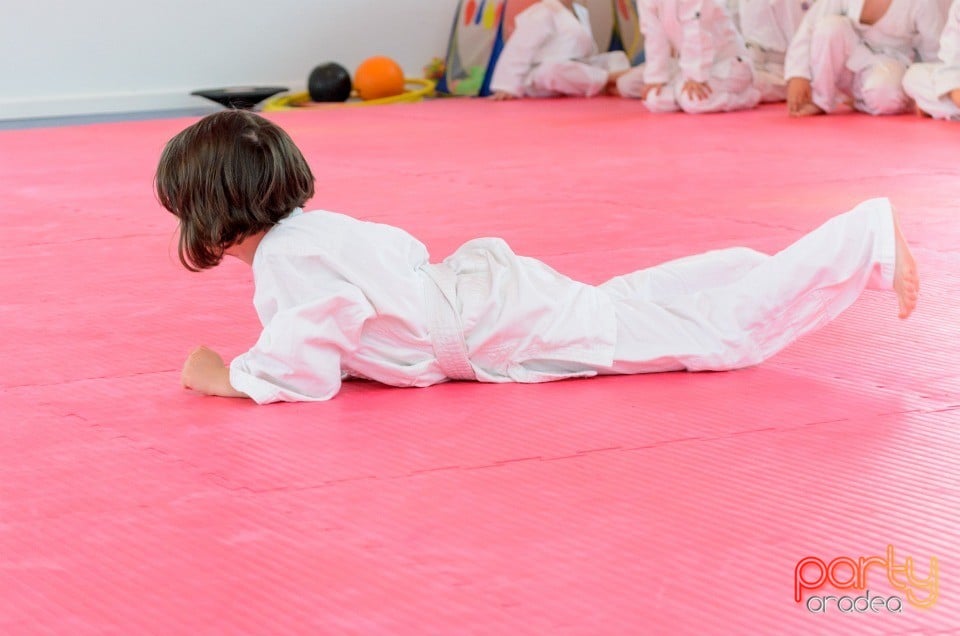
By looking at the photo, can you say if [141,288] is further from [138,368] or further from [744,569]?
[744,569]

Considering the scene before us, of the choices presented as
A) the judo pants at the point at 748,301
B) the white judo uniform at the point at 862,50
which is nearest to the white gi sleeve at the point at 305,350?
the judo pants at the point at 748,301

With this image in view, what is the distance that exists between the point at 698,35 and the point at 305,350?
4938 mm

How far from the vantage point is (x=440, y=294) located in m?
1.95

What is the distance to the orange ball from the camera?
8.12 meters

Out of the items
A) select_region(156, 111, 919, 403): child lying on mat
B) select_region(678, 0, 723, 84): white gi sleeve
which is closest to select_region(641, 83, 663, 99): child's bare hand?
select_region(678, 0, 723, 84): white gi sleeve

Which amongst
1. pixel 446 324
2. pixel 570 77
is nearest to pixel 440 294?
pixel 446 324

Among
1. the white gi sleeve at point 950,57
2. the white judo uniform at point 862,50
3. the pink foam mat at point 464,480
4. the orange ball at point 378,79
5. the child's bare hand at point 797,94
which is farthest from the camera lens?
the orange ball at point 378,79

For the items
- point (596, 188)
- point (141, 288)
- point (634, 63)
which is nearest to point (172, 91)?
point (634, 63)

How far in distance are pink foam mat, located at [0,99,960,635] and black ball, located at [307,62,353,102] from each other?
5068mm

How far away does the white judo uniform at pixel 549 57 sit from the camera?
7762 millimetres

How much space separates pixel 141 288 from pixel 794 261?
4.97ft

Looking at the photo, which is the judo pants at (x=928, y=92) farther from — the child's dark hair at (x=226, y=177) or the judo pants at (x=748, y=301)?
the child's dark hair at (x=226, y=177)

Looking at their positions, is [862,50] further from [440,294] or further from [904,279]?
[440,294]

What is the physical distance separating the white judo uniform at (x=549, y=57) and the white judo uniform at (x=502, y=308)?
5881mm
